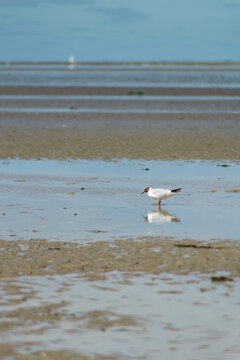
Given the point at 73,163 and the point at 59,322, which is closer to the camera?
the point at 59,322

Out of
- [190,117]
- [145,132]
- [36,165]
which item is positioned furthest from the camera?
[190,117]

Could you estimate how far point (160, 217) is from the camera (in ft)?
43.9

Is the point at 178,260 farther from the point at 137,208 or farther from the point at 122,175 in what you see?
the point at 122,175

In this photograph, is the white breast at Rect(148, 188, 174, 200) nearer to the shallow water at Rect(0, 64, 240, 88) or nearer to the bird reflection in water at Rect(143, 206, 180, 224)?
the bird reflection in water at Rect(143, 206, 180, 224)

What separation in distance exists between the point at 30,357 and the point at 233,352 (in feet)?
6.02

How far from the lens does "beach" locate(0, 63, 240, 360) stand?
278 inches

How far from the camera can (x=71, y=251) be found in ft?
34.7

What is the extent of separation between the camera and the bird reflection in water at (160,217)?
1308 centimetres

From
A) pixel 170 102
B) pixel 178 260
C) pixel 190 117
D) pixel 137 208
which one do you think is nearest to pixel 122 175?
pixel 137 208

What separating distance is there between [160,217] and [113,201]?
73.3 inches

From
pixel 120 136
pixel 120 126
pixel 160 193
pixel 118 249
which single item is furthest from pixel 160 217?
pixel 120 126

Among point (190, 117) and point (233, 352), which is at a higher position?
point (190, 117)

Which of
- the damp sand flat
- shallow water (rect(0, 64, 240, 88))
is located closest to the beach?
the damp sand flat

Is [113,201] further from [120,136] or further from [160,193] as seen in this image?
[120,136]
